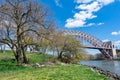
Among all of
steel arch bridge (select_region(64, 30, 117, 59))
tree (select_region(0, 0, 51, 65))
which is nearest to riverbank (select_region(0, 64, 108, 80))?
tree (select_region(0, 0, 51, 65))

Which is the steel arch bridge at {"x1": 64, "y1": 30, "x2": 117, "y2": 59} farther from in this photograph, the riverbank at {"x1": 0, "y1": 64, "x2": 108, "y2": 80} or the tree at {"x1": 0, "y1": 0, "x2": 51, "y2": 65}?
the riverbank at {"x1": 0, "y1": 64, "x2": 108, "y2": 80}

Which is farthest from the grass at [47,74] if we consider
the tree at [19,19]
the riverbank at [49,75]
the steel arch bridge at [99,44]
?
the steel arch bridge at [99,44]

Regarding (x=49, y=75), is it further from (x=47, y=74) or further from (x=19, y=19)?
(x=19, y=19)

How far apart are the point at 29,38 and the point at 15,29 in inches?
83.2

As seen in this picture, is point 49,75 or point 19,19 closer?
point 49,75

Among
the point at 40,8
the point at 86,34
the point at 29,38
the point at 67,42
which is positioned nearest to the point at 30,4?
the point at 40,8

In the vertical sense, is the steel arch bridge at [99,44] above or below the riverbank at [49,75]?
above

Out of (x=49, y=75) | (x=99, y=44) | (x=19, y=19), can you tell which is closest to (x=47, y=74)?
(x=49, y=75)

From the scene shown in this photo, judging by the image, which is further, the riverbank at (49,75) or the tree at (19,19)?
the tree at (19,19)

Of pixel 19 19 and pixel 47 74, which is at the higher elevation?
pixel 19 19

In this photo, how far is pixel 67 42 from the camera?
42.7 metres

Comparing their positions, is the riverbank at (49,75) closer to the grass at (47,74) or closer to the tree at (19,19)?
the grass at (47,74)

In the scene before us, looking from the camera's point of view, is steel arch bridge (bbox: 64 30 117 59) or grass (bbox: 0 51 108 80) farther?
steel arch bridge (bbox: 64 30 117 59)

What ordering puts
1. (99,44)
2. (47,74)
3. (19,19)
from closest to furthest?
(47,74), (19,19), (99,44)
